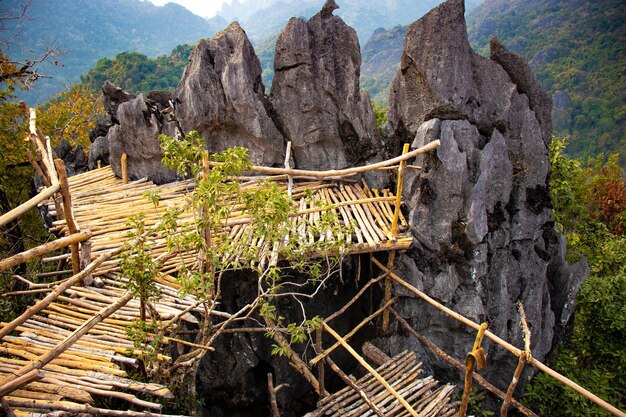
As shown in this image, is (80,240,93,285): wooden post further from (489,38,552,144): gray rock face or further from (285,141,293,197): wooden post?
(489,38,552,144): gray rock face

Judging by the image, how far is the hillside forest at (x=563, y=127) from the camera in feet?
21.5

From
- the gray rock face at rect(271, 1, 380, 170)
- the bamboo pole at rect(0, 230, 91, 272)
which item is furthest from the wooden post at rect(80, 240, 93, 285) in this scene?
the gray rock face at rect(271, 1, 380, 170)

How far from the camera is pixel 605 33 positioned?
88.0ft

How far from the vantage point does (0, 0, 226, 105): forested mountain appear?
4075cm

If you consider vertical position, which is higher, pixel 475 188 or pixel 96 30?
pixel 96 30

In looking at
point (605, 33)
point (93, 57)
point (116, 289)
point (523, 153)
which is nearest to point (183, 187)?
point (116, 289)

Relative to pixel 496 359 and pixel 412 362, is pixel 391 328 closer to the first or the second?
pixel 412 362

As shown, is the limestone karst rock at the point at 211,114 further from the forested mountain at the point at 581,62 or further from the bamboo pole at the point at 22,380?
the forested mountain at the point at 581,62

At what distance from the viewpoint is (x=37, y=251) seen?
2938 mm

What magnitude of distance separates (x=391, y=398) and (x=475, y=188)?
2.74 metres

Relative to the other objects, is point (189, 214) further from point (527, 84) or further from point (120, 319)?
point (527, 84)

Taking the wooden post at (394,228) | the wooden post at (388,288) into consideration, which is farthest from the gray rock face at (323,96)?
the wooden post at (388,288)

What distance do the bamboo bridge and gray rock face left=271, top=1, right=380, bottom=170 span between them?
58cm

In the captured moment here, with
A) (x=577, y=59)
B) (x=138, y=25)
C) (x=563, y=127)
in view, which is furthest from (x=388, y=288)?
(x=138, y=25)
